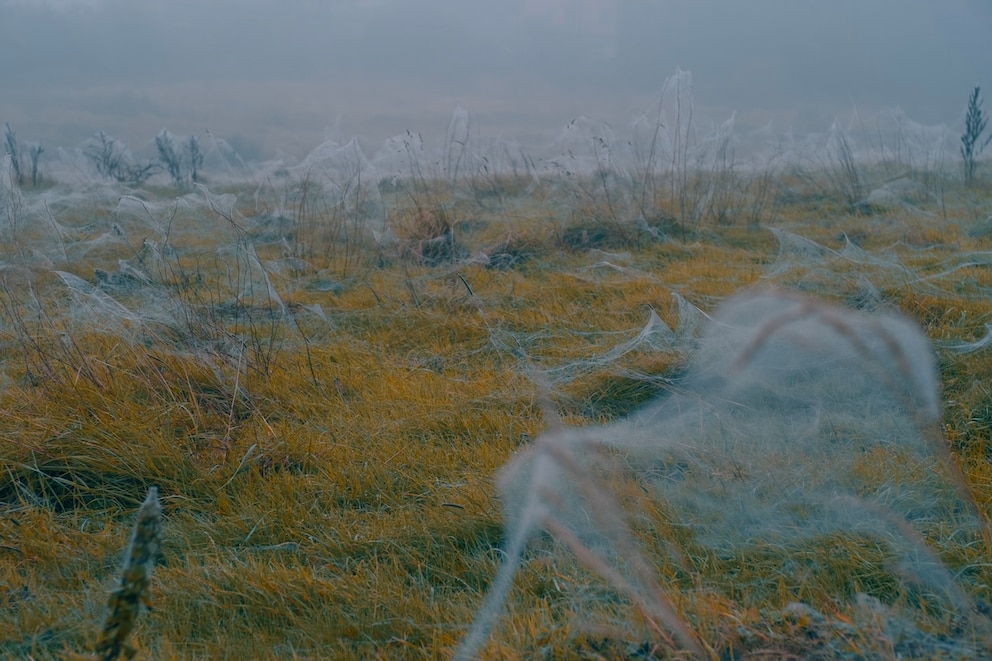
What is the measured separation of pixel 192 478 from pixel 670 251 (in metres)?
4.40

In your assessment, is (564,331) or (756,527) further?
(564,331)

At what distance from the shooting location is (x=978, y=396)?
2846 mm

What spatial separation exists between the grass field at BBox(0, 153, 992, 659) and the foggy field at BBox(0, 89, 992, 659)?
0.04ft

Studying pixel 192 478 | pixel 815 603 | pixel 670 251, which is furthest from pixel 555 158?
pixel 815 603

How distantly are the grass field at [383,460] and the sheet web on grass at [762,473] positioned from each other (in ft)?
0.18

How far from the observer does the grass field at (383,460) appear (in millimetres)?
1788

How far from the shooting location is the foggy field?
1.79 metres

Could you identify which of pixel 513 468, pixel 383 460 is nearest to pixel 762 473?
pixel 513 468

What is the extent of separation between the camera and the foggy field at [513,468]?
179cm

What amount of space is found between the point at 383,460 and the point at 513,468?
45 centimetres

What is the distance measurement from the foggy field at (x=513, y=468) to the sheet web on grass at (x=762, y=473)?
0.04 ft

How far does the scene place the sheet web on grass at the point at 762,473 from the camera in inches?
74.0

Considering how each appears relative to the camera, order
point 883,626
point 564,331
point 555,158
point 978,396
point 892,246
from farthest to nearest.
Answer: point 555,158 < point 892,246 < point 564,331 < point 978,396 < point 883,626

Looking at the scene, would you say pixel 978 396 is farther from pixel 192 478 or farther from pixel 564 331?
pixel 192 478
